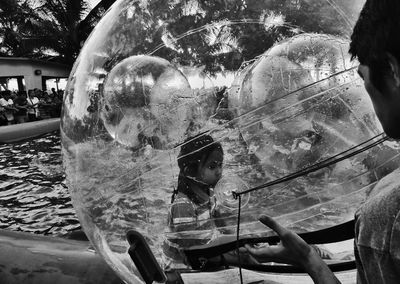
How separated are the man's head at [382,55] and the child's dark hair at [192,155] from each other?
31.2 inches

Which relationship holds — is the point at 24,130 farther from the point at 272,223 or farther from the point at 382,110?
the point at 382,110

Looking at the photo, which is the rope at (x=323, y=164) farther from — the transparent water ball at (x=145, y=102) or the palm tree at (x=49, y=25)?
the palm tree at (x=49, y=25)

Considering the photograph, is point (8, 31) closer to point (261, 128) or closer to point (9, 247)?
point (9, 247)

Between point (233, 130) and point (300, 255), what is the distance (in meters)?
0.55

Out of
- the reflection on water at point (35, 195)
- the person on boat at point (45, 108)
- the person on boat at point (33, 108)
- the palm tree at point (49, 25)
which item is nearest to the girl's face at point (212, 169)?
the reflection on water at point (35, 195)

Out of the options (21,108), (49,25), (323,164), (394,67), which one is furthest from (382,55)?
(49,25)

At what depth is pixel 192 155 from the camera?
157 centimetres

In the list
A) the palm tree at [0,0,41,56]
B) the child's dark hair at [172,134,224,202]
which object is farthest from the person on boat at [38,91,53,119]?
the child's dark hair at [172,134,224,202]

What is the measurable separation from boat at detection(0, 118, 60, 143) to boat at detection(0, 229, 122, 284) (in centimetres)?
907

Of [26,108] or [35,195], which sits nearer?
[35,195]

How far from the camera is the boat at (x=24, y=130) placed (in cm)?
1121

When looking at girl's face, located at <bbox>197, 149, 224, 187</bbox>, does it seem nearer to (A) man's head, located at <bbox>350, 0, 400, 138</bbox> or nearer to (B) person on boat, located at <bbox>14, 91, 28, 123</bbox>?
(A) man's head, located at <bbox>350, 0, 400, 138</bbox>

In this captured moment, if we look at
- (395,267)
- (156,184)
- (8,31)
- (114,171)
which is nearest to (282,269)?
(156,184)

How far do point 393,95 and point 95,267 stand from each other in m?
2.04
